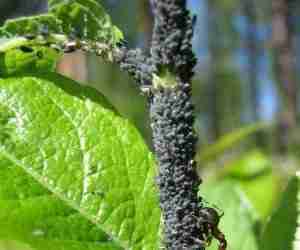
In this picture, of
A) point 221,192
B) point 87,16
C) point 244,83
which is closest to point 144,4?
point 221,192

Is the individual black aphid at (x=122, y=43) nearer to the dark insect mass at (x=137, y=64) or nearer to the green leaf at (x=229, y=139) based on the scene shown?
the dark insect mass at (x=137, y=64)

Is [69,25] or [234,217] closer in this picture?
[69,25]

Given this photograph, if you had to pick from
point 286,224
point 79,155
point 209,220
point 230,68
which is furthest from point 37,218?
point 230,68

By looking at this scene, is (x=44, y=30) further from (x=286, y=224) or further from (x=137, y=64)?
(x=286, y=224)

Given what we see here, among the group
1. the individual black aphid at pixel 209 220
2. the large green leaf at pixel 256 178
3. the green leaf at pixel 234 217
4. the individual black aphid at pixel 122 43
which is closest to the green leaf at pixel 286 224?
the individual black aphid at pixel 209 220

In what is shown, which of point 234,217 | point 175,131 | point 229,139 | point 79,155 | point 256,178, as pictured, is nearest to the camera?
point 175,131

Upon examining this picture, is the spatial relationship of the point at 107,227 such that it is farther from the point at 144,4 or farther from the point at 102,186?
the point at 144,4

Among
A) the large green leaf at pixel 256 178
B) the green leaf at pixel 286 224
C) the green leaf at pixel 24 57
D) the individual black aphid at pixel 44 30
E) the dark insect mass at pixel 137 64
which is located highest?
the large green leaf at pixel 256 178
